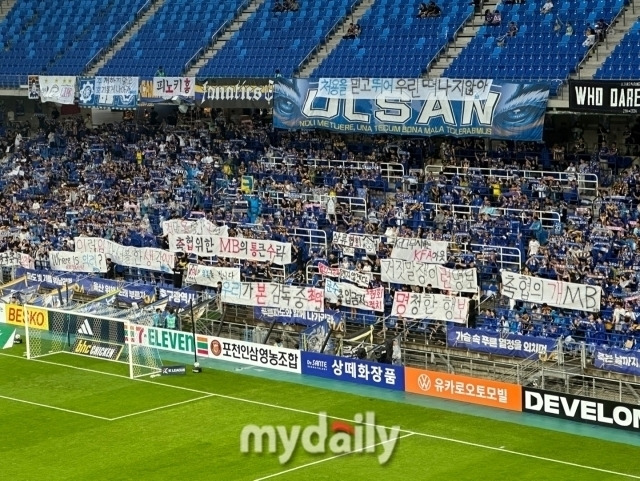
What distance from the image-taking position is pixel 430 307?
3638cm

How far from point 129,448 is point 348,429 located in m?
4.99

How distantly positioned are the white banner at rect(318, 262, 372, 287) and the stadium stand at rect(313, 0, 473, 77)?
830 cm

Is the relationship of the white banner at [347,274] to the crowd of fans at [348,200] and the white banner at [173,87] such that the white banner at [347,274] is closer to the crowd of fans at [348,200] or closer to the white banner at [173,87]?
the crowd of fans at [348,200]

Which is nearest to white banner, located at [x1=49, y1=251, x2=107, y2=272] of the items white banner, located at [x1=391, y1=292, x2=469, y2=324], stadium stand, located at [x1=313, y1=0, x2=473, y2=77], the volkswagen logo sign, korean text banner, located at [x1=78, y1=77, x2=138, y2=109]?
korean text banner, located at [x1=78, y1=77, x2=138, y2=109]

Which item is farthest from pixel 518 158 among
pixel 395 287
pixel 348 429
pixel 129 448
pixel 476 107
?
pixel 129 448

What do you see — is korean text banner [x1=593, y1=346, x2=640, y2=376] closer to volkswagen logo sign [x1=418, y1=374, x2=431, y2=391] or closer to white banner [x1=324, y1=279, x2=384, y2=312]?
volkswagen logo sign [x1=418, y1=374, x2=431, y2=391]

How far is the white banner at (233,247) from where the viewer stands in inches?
1618

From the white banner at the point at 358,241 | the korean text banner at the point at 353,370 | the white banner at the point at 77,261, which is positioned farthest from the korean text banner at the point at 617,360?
the white banner at the point at 77,261

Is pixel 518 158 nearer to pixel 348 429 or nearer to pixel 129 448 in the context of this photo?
pixel 348 429

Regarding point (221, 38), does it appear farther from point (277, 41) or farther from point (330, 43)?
point (330, 43)

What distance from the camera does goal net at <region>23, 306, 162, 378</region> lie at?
Result: 123 feet

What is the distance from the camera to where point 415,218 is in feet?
133

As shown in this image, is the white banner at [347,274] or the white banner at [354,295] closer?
the white banner at [354,295]

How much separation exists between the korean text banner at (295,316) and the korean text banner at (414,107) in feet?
23.8
